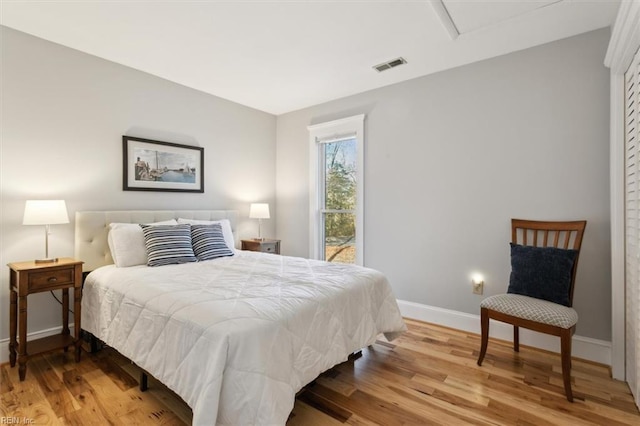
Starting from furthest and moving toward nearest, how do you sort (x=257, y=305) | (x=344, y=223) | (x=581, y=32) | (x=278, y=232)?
(x=278, y=232)
(x=344, y=223)
(x=581, y=32)
(x=257, y=305)

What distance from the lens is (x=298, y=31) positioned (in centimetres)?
246

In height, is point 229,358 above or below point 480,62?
below

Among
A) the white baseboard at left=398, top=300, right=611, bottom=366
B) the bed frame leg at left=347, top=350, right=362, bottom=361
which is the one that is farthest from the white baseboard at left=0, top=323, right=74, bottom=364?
the white baseboard at left=398, top=300, right=611, bottom=366

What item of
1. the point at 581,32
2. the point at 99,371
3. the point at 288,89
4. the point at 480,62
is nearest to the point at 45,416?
the point at 99,371

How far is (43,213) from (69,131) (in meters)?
0.84

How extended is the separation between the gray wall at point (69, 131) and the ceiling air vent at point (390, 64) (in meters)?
2.06

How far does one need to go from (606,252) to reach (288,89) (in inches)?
132

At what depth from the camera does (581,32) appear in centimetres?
248

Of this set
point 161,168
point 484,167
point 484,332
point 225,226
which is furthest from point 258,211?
point 484,332

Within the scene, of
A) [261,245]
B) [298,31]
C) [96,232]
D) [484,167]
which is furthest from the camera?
[261,245]

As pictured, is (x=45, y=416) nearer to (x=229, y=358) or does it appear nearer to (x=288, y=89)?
(x=229, y=358)

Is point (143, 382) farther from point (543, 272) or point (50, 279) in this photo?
point (543, 272)

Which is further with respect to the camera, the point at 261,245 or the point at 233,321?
the point at 261,245

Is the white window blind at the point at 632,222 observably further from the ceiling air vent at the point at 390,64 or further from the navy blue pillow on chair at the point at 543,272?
the ceiling air vent at the point at 390,64
